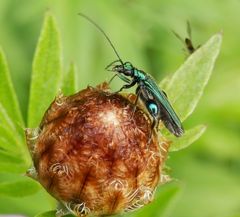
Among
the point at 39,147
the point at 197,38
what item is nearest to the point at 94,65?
the point at 197,38

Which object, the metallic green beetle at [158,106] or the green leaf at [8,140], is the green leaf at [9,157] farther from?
the metallic green beetle at [158,106]

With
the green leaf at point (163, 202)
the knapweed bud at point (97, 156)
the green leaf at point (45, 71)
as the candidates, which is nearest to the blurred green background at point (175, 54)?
the green leaf at point (45, 71)

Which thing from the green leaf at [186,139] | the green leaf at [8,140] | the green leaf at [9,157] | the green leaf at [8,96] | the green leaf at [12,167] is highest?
the green leaf at [8,96]

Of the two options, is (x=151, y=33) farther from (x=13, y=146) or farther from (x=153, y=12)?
(x=13, y=146)

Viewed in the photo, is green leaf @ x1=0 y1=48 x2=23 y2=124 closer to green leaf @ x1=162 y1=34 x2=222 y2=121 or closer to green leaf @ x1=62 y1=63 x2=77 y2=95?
green leaf @ x1=62 y1=63 x2=77 y2=95

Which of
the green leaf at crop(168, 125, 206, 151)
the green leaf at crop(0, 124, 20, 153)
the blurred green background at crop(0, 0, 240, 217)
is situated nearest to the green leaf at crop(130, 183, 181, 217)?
the green leaf at crop(168, 125, 206, 151)

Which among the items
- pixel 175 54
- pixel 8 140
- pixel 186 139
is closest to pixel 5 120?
pixel 8 140
